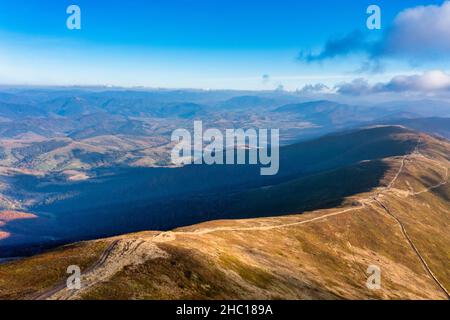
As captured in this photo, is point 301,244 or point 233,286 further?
point 301,244

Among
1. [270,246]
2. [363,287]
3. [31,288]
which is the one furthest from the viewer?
[270,246]
